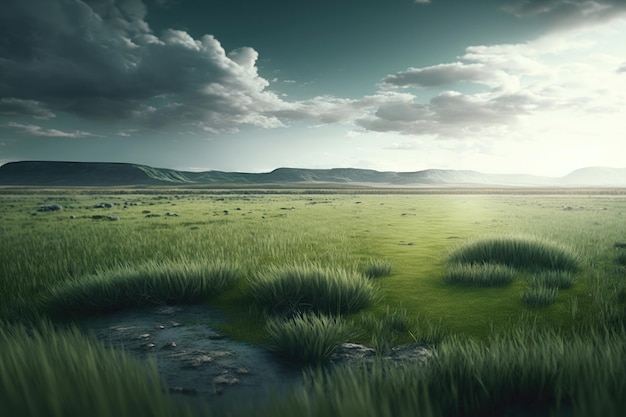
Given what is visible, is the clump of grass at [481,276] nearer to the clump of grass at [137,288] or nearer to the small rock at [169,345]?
the clump of grass at [137,288]

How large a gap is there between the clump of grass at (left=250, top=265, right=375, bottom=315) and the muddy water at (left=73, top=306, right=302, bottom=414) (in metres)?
0.68

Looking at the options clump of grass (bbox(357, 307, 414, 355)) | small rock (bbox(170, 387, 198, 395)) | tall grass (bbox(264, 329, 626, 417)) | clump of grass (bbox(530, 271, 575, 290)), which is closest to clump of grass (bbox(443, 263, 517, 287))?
clump of grass (bbox(530, 271, 575, 290))

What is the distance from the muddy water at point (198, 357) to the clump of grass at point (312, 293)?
68 centimetres

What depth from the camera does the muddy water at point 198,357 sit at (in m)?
2.48

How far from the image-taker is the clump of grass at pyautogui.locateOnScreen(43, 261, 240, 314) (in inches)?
183

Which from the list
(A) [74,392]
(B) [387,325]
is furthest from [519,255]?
(A) [74,392]

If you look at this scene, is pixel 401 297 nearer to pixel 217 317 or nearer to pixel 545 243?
pixel 217 317

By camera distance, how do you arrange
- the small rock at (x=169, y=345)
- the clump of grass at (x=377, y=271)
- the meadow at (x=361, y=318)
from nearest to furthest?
the meadow at (x=361, y=318), the small rock at (x=169, y=345), the clump of grass at (x=377, y=271)

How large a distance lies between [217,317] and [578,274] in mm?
6440

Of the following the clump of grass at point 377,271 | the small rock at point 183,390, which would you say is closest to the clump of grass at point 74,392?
the small rock at point 183,390

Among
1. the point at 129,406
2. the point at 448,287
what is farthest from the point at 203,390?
the point at 448,287

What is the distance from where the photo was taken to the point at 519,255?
754cm

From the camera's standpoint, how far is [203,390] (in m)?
2.52

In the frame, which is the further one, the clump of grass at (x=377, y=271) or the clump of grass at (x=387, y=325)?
the clump of grass at (x=377, y=271)
